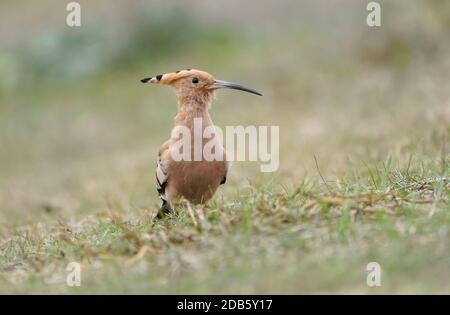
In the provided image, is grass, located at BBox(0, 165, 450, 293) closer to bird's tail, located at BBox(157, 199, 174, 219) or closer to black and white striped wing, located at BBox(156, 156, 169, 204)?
bird's tail, located at BBox(157, 199, 174, 219)

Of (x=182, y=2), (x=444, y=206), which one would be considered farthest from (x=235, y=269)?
(x=182, y=2)

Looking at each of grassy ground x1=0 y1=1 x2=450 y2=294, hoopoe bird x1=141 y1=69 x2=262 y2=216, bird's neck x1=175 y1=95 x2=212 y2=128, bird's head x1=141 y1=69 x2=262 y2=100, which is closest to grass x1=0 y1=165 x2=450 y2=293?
grassy ground x1=0 y1=1 x2=450 y2=294

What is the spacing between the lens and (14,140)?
475 inches

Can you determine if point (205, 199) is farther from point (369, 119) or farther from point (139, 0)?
point (139, 0)

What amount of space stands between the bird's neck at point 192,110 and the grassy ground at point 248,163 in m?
0.54

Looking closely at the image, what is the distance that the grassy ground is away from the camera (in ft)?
11.7

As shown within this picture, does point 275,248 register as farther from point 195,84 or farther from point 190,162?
point 195,84

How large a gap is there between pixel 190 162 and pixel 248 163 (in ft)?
11.6

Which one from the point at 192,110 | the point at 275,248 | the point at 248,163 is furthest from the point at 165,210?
the point at 248,163

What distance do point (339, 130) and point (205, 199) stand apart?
3.82 meters

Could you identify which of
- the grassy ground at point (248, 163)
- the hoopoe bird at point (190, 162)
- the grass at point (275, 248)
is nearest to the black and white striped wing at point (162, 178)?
the hoopoe bird at point (190, 162)

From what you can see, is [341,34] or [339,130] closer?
[339,130]
